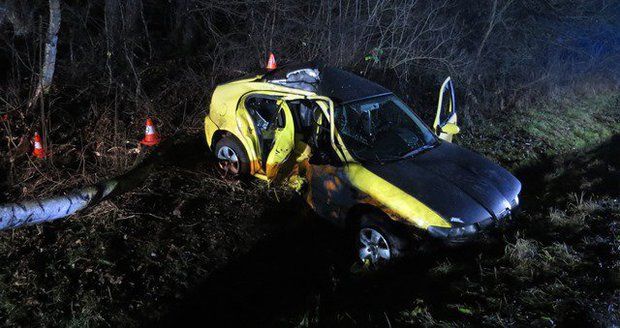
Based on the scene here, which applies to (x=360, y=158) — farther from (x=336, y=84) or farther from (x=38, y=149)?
(x=38, y=149)

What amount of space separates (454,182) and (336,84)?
1.73 meters

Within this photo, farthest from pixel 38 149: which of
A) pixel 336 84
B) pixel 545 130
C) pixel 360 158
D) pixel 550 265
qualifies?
pixel 545 130

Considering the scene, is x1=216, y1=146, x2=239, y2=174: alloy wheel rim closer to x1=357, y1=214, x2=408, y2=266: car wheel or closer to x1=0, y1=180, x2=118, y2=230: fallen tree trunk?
x1=0, y1=180, x2=118, y2=230: fallen tree trunk

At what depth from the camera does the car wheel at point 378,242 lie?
376 centimetres

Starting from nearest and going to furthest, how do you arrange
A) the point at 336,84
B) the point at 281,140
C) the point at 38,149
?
the point at 336,84 < the point at 281,140 < the point at 38,149

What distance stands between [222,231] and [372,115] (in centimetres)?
223

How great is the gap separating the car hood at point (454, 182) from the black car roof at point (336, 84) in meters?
0.92

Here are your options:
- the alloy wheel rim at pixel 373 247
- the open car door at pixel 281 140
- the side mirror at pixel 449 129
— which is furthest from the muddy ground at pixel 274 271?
the side mirror at pixel 449 129

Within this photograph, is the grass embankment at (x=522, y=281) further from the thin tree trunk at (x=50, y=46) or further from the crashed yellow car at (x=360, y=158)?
the thin tree trunk at (x=50, y=46)

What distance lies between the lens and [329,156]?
4.30 meters

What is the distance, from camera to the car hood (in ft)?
12.3

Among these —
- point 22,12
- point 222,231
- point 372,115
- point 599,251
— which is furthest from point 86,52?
point 599,251

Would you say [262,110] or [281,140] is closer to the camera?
[281,140]

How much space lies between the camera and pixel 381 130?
4766mm
